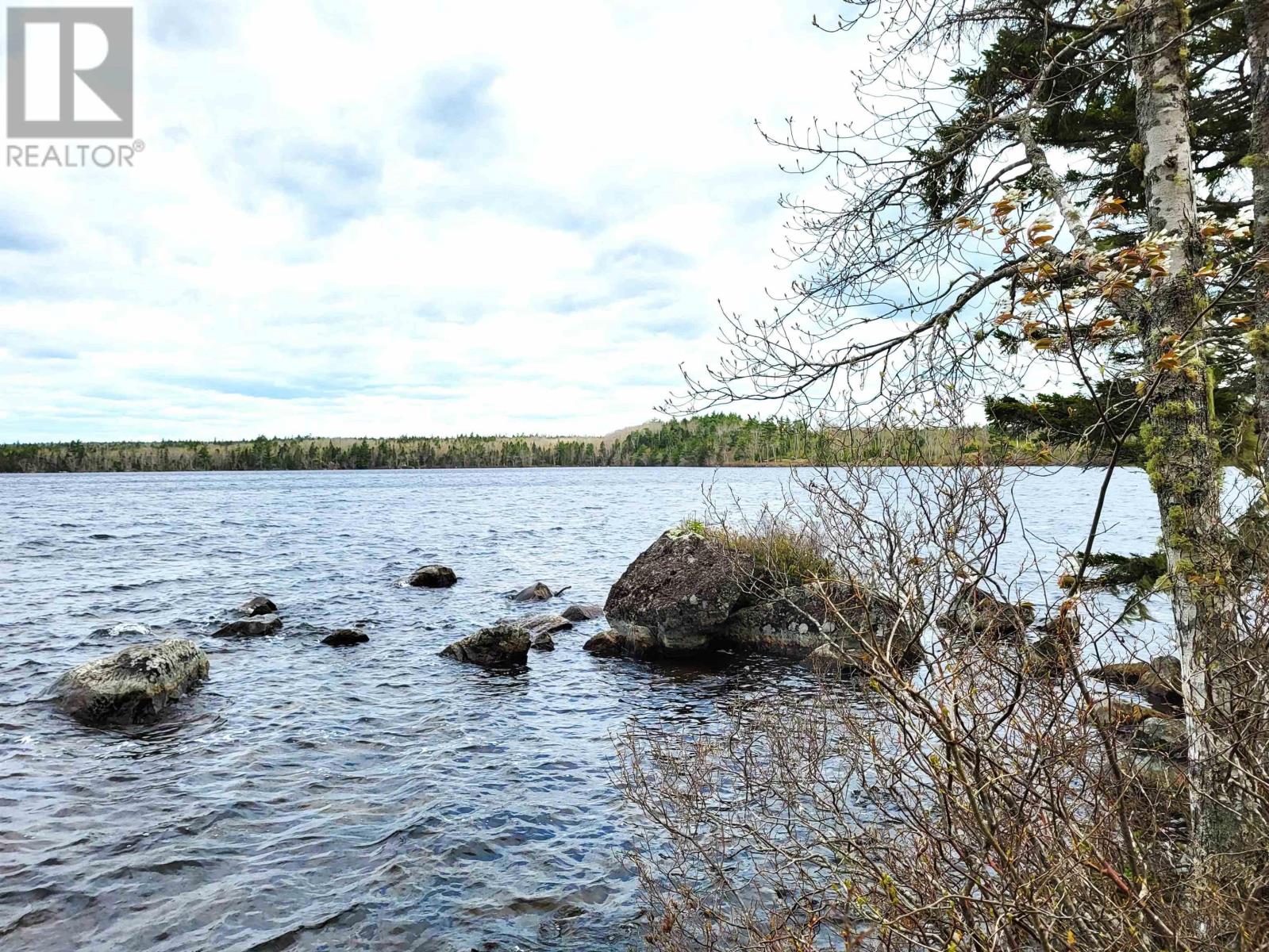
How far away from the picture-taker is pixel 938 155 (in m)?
6.33

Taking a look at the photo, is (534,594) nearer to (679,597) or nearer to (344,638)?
(344,638)

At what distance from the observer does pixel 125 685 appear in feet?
34.9

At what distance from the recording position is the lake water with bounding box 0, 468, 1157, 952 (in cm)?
599

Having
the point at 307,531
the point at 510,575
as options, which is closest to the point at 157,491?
the point at 307,531

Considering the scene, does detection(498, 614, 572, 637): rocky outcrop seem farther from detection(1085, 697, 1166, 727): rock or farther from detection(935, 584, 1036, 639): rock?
detection(1085, 697, 1166, 727): rock

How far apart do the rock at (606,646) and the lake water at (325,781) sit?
49 cm

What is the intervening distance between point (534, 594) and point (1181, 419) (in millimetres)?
16906

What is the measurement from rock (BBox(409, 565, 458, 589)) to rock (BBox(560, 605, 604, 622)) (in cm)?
605

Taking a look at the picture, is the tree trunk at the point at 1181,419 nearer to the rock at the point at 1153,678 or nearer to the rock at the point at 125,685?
the rock at the point at 1153,678

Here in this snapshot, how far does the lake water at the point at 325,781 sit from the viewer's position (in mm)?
5988

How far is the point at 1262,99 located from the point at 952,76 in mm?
2478

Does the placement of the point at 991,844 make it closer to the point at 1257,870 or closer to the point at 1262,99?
the point at 1257,870

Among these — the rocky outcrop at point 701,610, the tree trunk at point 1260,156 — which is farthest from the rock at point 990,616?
the rocky outcrop at point 701,610

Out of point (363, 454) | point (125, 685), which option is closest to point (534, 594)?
point (125, 685)
